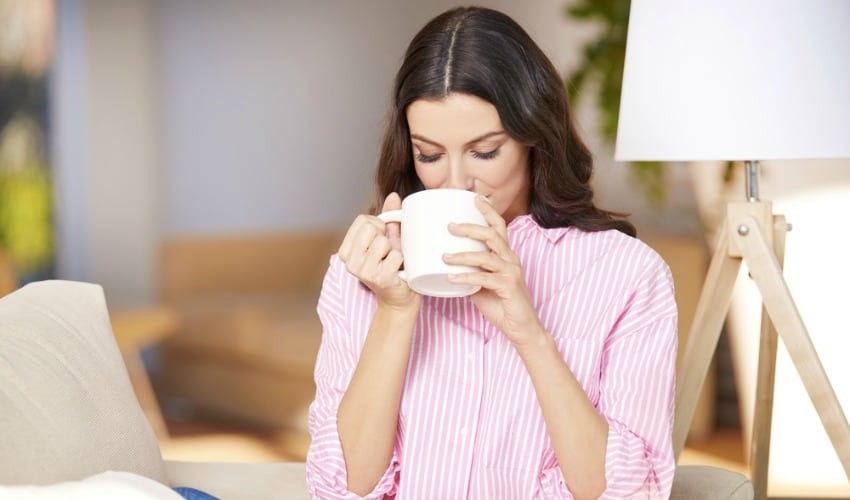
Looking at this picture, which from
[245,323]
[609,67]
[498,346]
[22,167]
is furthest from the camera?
[22,167]

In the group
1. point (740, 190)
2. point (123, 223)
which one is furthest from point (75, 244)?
point (740, 190)

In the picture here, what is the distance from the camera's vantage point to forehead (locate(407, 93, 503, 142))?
1.34 meters

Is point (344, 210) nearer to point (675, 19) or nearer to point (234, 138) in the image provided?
point (234, 138)

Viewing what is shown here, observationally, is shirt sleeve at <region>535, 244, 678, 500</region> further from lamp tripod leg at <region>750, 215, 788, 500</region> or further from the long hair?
lamp tripod leg at <region>750, 215, 788, 500</region>

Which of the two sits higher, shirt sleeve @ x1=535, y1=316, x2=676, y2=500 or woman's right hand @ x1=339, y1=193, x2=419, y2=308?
woman's right hand @ x1=339, y1=193, x2=419, y2=308

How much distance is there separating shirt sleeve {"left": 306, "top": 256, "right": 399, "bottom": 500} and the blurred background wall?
4271mm

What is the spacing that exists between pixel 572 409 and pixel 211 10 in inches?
191

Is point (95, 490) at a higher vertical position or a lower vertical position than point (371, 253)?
lower

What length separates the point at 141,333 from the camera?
4.12m

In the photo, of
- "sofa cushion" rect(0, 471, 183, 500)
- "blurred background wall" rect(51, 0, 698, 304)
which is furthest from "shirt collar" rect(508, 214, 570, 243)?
"blurred background wall" rect(51, 0, 698, 304)

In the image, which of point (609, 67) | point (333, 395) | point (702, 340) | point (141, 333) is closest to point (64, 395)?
point (333, 395)

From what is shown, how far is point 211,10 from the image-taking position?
5.73 meters

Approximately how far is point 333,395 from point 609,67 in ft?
9.48

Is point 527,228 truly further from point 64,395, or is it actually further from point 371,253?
point 64,395
